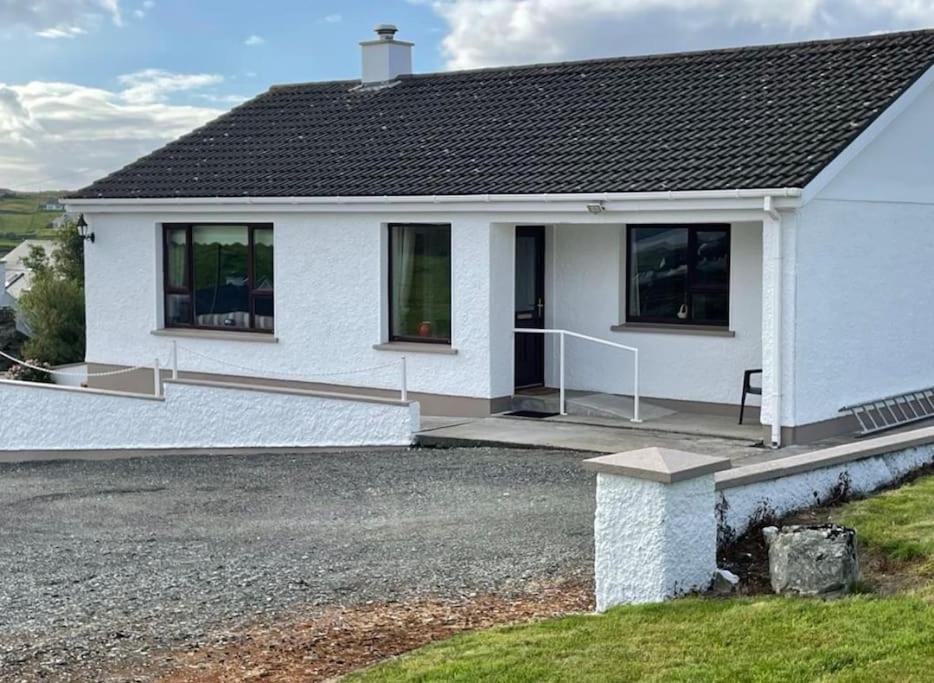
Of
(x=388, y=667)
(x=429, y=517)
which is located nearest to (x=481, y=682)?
(x=388, y=667)

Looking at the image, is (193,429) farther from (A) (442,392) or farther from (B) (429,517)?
(B) (429,517)

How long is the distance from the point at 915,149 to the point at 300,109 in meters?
10.3

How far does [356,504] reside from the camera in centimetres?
1165

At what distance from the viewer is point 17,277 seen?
5966 centimetres

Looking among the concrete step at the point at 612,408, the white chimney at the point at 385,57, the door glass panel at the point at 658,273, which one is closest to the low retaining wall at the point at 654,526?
the concrete step at the point at 612,408

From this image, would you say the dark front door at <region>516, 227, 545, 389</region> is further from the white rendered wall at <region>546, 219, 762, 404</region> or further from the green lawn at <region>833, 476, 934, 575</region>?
the green lawn at <region>833, 476, 934, 575</region>

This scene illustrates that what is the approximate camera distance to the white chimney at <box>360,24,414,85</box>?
842 inches

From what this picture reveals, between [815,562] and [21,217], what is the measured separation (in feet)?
330

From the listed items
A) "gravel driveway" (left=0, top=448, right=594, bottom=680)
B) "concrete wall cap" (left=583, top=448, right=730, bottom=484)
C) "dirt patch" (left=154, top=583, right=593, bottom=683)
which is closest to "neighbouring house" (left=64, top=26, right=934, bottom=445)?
"gravel driveway" (left=0, top=448, right=594, bottom=680)

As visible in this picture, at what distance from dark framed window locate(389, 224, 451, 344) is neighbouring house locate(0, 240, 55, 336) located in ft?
102

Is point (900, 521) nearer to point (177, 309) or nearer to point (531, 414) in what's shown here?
point (531, 414)

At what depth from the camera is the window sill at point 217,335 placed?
18.3 m

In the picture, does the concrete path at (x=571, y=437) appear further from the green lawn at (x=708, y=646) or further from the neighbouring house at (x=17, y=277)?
the neighbouring house at (x=17, y=277)

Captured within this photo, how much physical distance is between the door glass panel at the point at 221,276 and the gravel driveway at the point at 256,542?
4.19 metres
